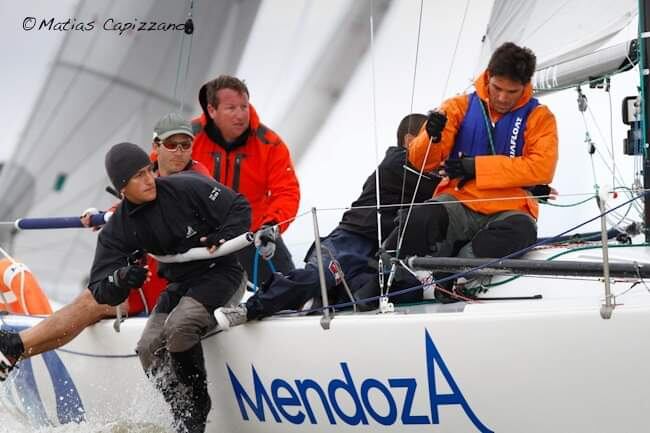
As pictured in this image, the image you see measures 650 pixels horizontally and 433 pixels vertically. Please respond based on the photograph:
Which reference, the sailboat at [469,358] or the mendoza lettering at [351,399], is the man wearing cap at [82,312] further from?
the mendoza lettering at [351,399]

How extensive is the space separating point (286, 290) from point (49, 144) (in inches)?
102

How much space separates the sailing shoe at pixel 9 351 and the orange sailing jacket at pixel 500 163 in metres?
1.43

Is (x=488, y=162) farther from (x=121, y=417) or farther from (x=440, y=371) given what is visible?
(x=121, y=417)

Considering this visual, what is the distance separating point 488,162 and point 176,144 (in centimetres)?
111

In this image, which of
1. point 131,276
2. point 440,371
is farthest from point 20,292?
point 440,371

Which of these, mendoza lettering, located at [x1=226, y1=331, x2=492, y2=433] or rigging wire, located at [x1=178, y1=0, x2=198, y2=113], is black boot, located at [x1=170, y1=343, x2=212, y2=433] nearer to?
mendoza lettering, located at [x1=226, y1=331, x2=492, y2=433]

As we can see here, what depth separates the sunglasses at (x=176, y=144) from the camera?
14.0 ft

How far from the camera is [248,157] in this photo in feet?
Answer: 15.6

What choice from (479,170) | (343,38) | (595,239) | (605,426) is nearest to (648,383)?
(605,426)

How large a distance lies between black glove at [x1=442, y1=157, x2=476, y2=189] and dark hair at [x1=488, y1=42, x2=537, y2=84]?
0.29 meters

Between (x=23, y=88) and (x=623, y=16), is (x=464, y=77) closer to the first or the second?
(x=623, y=16)

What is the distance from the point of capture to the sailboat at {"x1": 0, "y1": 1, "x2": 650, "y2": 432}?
314 cm

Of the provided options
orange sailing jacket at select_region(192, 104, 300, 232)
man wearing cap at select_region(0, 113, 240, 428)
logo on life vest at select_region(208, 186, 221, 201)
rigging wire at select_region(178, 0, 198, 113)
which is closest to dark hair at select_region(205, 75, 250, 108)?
orange sailing jacket at select_region(192, 104, 300, 232)

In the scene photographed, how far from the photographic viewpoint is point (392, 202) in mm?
4309
